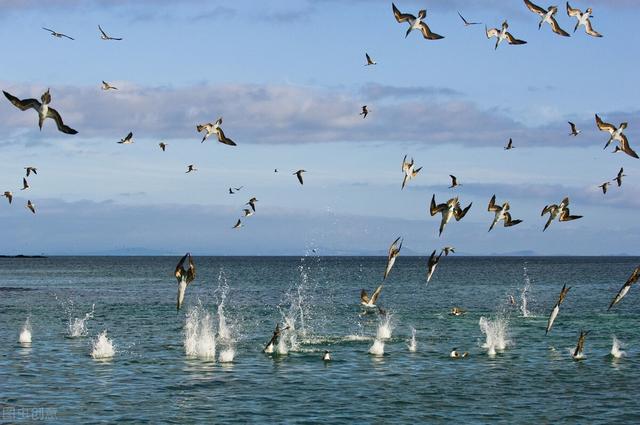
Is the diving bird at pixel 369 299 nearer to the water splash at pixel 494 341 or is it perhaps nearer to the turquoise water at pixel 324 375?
the turquoise water at pixel 324 375

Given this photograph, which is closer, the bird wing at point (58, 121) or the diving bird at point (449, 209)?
the bird wing at point (58, 121)

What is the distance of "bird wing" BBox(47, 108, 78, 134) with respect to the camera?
1723 cm

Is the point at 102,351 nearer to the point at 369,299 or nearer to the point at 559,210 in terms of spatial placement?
the point at 369,299

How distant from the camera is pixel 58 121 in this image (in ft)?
60.4

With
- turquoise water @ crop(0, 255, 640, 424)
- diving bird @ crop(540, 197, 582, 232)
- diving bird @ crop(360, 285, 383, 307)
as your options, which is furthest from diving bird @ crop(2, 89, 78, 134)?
diving bird @ crop(540, 197, 582, 232)

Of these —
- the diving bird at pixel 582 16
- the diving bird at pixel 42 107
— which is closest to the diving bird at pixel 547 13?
the diving bird at pixel 582 16

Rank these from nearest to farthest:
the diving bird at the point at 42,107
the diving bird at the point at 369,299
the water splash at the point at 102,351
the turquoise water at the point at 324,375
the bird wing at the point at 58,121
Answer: the bird wing at the point at 58,121 < the diving bird at the point at 42,107 < the diving bird at the point at 369,299 < the turquoise water at the point at 324,375 < the water splash at the point at 102,351

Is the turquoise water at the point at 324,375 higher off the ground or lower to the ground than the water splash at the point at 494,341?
lower

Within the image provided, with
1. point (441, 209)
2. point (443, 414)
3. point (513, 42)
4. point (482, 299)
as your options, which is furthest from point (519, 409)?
point (482, 299)

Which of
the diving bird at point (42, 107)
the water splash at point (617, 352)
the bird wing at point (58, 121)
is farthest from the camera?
the water splash at point (617, 352)

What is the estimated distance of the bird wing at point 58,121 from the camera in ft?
56.5

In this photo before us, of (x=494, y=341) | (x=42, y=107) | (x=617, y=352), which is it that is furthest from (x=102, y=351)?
(x=617, y=352)

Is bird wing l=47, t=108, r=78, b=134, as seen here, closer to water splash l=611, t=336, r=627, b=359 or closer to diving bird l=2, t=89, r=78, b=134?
diving bird l=2, t=89, r=78, b=134

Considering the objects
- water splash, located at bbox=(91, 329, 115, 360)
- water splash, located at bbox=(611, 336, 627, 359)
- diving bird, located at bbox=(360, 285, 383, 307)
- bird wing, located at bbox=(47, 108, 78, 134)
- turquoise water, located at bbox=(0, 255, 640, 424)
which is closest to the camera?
bird wing, located at bbox=(47, 108, 78, 134)
